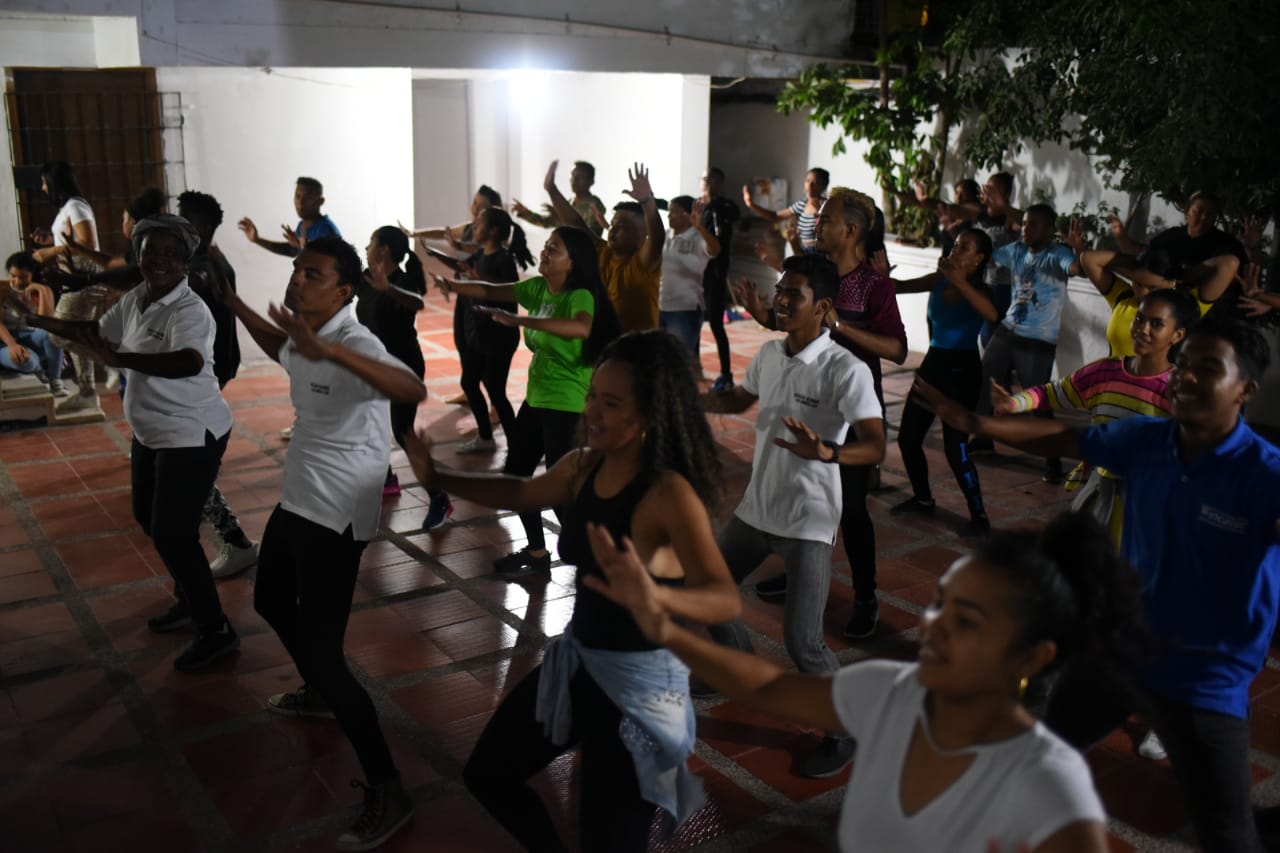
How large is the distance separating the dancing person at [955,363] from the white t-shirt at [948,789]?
14.3ft

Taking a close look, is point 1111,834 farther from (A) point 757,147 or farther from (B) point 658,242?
(A) point 757,147

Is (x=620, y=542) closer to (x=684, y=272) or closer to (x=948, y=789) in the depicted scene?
(x=948, y=789)

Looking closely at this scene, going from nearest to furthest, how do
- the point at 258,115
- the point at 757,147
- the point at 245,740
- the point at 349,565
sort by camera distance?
the point at 349,565
the point at 245,740
the point at 258,115
the point at 757,147

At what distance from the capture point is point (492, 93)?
1549cm

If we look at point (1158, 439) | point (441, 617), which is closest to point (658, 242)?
point (441, 617)

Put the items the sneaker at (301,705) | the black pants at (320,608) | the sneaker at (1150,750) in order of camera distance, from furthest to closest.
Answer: the sneaker at (301,705) → the sneaker at (1150,750) → the black pants at (320,608)

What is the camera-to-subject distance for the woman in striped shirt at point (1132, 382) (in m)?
3.79

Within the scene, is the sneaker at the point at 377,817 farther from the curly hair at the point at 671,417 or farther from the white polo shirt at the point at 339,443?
the curly hair at the point at 671,417

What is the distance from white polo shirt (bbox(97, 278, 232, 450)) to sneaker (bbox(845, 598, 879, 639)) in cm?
268

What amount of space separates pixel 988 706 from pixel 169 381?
347 cm

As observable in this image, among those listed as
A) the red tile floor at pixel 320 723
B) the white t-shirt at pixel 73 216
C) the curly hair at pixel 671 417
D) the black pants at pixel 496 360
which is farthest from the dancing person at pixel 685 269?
the curly hair at pixel 671 417

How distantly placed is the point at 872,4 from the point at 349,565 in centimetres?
1020

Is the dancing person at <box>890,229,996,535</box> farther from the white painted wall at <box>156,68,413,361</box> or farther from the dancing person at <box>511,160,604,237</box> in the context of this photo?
the white painted wall at <box>156,68,413,361</box>

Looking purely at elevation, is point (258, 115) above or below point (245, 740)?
above
